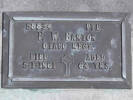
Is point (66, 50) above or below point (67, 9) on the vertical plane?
below

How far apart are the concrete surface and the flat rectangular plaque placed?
79 millimetres

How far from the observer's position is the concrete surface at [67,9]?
5816 millimetres

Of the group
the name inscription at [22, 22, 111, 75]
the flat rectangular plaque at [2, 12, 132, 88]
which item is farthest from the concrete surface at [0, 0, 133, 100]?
the name inscription at [22, 22, 111, 75]

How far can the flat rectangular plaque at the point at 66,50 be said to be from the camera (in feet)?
19.1

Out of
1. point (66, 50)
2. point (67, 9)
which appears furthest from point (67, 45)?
point (67, 9)

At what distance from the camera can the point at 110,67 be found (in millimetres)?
5883

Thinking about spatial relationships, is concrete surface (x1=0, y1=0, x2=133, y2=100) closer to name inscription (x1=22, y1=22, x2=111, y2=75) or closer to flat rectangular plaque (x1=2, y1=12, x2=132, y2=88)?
flat rectangular plaque (x1=2, y1=12, x2=132, y2=88)

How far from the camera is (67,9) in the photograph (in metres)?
5.97

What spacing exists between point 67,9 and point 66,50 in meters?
0.61

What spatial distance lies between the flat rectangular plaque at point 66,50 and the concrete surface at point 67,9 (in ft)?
0.26

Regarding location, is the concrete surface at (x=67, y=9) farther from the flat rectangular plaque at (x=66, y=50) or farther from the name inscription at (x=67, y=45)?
the name inscription at (x=67, y=45)

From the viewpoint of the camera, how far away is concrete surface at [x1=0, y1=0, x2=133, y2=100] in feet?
19.1

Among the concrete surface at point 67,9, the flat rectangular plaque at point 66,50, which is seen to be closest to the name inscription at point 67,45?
the flat rectangular plaque at point 66,50

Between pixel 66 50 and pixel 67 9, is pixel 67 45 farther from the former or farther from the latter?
pixel 67 9
